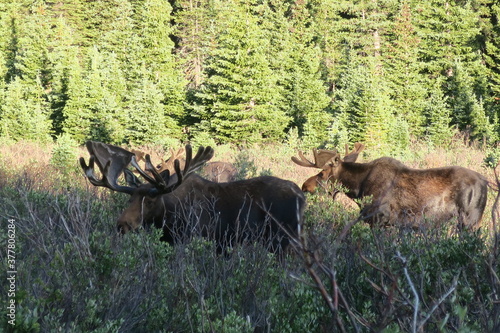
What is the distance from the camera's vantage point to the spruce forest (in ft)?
10.5

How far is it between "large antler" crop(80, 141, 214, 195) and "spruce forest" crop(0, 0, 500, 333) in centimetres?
17

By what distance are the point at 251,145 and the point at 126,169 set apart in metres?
27.7

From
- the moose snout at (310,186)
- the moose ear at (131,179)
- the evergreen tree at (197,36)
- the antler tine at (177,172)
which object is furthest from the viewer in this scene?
the evergreen tree at (197,36)

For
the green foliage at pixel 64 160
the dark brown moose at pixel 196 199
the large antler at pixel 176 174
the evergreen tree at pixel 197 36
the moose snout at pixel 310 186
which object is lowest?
the green foliage at pixel 64 160

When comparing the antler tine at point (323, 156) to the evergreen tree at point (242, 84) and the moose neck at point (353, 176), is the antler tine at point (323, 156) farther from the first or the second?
the evergreen tree at point (242, 84)

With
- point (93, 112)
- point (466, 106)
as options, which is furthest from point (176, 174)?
point (466, 106)

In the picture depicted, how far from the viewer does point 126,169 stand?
605cm

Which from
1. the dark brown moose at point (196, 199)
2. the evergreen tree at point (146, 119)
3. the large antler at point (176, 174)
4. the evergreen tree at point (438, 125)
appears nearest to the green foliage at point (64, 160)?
the dark brown moose at point (196, 199)

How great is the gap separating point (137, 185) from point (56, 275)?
2557 millimetres

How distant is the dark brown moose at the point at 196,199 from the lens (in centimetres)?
568

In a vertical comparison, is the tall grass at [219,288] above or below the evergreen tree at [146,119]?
above

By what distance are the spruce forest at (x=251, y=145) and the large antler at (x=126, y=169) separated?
165 mm

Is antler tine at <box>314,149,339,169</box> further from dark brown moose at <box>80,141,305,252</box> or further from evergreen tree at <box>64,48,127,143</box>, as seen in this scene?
evergreen tree at <box>64,48,127,143</box>

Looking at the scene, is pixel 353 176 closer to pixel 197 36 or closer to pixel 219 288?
pixel 219 288
